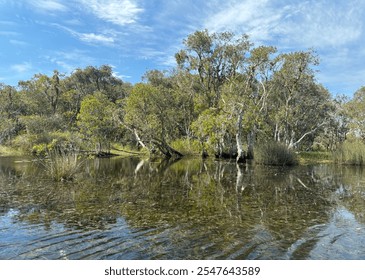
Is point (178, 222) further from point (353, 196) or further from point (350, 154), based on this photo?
point (350, 154)

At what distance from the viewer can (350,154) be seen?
85.4ft

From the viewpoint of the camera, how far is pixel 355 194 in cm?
1203

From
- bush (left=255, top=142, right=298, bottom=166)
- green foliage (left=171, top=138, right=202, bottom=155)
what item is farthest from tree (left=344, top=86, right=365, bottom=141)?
green foliage (left=171, top=138, right=202, bottom=155)

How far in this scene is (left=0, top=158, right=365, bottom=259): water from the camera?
5.77 meters

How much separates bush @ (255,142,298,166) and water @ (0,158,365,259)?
1095 cm

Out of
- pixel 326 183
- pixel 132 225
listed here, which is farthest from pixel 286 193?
pixel 132 225

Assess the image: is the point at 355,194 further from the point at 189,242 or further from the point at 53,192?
the point at 53,192

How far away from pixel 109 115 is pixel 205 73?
43.9 feet

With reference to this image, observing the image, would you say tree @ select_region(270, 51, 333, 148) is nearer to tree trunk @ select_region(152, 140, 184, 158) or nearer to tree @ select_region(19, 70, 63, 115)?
tree trunk @ select_region(152, 140, 184, 158)

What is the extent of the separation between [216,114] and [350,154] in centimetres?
1252

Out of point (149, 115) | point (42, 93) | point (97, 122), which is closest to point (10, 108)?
point (42, 93)

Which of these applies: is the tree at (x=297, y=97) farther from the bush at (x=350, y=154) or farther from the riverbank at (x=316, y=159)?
the bush at (x=350, y=154)

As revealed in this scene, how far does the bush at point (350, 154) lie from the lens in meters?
25.5

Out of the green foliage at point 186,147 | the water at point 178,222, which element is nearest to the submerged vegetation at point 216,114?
the green foliage at point 186,147
